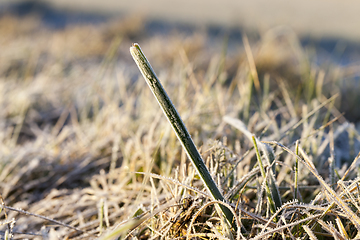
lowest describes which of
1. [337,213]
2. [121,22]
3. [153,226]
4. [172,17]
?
[337,213]

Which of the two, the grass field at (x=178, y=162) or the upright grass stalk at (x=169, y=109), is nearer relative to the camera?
the upright grass stalk at (x=169, y=109)

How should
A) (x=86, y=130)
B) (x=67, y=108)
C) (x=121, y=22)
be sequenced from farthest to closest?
(x=121, y=22)
(x=67, y=108)
(x=86, y=130)

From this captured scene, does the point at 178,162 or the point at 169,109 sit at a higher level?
the point at 169,109

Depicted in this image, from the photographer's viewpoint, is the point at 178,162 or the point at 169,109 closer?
the point at 169,109

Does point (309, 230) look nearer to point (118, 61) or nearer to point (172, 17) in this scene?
point (118, 61)

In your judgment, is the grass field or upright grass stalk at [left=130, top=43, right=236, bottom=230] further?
the grass field

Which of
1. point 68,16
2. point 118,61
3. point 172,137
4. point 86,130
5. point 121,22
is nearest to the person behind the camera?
point 172,137

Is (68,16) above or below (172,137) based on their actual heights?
above

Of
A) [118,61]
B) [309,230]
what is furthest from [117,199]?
[118,61]
